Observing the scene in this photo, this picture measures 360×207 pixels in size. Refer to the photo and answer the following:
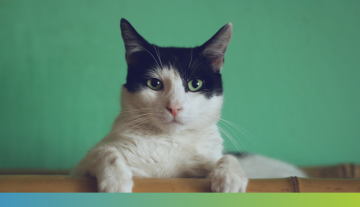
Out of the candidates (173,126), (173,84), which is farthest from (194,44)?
(173,126)

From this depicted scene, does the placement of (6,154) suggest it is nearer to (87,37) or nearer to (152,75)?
(87,37)

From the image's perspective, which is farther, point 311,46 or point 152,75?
point 311,46

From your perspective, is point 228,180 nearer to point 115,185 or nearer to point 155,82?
point 115,185

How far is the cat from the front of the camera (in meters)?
1.14

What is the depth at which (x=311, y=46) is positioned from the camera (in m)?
2.28

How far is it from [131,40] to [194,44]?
38.9 inches

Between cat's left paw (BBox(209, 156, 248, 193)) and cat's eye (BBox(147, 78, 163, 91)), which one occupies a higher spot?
cat's eye (BBox(147, 78, 163, 91))

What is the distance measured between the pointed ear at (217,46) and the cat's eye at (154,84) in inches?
11.6

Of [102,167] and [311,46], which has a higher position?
[311,46]

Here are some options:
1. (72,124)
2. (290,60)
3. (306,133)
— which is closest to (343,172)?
(306,133)

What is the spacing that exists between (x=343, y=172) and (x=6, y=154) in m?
2.64

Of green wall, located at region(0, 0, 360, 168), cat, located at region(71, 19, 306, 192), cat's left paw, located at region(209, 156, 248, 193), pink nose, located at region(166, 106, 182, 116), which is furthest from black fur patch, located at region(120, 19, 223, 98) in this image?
green wall, located at region(0, 0, 360, 168)

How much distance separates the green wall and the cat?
2.91ft

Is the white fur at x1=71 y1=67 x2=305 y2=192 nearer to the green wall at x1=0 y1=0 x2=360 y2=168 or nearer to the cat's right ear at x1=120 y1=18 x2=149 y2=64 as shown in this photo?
the cat's right ear at x1=120 y1=18 x2=149 y2=64
